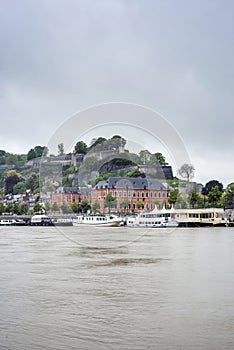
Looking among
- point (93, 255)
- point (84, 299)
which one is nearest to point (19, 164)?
point (93, 255)

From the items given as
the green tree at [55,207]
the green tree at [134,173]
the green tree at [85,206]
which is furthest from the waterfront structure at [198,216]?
the green tree at [55,207]

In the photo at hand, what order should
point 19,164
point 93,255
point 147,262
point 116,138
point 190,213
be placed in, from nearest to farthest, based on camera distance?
point 147,262 → point 93,255 → point 116,138 → point 190,213 → point 19,164

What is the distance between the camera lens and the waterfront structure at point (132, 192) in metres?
76.4

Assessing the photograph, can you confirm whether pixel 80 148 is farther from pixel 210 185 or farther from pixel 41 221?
pixel 210 185

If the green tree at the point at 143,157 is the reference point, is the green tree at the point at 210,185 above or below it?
below

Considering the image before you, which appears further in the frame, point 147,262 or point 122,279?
point 147,262

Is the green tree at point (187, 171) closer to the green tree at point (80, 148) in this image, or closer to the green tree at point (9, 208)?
the green tree at point (80, 148)

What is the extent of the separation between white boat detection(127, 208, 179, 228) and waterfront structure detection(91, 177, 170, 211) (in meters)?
6.30

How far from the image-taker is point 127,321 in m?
9.52

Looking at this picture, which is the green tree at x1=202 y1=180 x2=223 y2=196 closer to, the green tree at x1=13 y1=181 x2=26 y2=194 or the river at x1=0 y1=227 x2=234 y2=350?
the green tree at x1=13 y1=181 x2=26 y2=194

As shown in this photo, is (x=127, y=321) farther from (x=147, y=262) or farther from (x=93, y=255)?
(x=93, y=255)

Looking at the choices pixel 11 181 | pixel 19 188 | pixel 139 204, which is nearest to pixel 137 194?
pixel 139 204

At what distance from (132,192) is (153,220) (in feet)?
49.1

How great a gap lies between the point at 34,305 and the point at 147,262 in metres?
8.69
